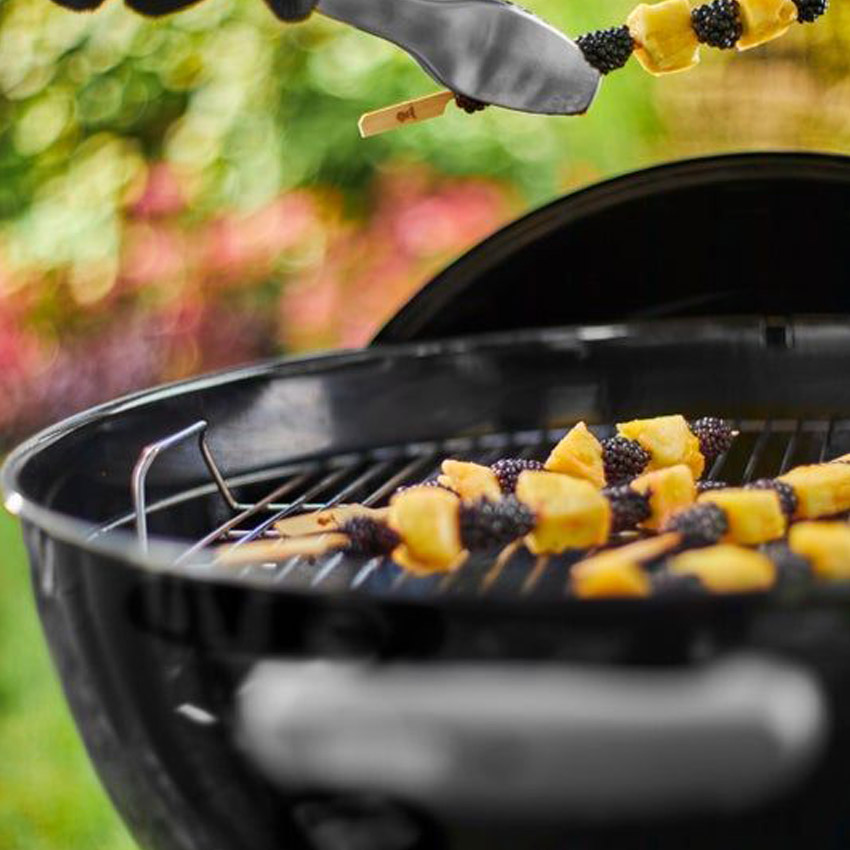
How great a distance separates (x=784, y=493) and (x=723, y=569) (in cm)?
32

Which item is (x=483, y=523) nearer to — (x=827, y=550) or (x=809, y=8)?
(x=827, y=550)

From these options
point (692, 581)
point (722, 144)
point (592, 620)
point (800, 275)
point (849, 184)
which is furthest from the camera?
point (722, 144)

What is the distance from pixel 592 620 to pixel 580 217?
39.2 inches

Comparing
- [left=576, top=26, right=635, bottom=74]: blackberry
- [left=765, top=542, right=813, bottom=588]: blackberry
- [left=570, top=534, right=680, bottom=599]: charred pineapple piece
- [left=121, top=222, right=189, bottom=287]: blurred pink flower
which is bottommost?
[left=765, top=542, right=813, bottom=588]: blackberry

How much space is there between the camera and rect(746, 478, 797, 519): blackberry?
1414 millimetres

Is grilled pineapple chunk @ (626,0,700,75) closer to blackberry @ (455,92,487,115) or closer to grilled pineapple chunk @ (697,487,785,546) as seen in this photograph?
blackberry @ (455,92,487,115)

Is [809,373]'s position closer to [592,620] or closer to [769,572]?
[769,572]

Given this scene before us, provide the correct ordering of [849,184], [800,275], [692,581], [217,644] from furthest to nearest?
[800,275]
[849,184]
[692,581]
[217,644]

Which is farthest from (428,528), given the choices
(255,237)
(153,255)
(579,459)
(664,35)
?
(153,255)

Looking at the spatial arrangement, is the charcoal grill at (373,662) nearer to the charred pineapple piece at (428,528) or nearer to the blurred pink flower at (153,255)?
the charred pineapple piece at (428,528)

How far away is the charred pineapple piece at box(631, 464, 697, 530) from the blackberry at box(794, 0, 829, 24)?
17.4 inches

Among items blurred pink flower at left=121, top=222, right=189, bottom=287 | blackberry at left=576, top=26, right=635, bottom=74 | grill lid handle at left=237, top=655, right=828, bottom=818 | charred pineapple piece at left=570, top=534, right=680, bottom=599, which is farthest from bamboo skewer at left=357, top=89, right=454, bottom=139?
blurred pink flower at left=121, top=222, right=189, bottom=287

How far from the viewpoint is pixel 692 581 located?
1.13 m

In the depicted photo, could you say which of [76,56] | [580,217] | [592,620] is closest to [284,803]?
[592,620]
